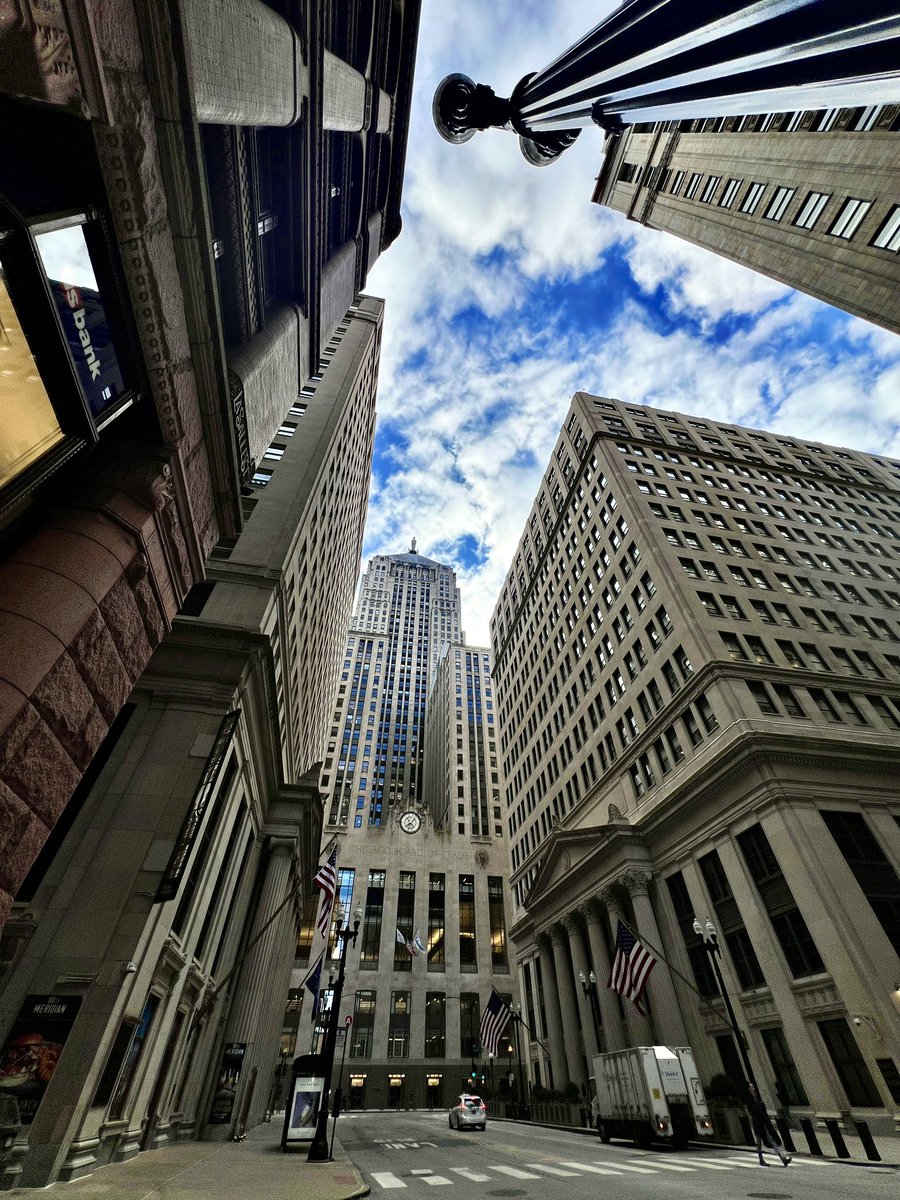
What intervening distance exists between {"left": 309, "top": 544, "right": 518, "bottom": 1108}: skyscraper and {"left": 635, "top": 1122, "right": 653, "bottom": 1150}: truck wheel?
2283 centimetres

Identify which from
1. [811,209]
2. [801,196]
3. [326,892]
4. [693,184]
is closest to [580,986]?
[326,892]

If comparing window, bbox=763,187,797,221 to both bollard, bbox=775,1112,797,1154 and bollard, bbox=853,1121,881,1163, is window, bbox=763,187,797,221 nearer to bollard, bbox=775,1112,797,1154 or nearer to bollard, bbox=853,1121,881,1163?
bollard, bbox=853,1121,881,1163

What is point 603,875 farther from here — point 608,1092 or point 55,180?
point 55,180

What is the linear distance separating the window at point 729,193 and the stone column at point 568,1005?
54.8 metres

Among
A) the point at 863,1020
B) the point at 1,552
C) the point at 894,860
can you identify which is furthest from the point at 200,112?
the point at 894,860

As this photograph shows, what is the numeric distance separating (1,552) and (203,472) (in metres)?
3.33

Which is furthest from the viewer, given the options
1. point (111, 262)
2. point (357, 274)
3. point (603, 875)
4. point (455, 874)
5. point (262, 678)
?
point (455, 874)

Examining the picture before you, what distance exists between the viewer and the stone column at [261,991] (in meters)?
24.6

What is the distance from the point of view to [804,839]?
26.6 m

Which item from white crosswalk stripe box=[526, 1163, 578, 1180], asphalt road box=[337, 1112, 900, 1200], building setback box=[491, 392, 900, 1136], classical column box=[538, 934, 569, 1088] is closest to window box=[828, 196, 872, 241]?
building setback box=[491, 392, 900, 1136]

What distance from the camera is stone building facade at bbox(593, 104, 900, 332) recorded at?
74.9ft

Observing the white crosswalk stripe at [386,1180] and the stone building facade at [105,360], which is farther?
the white crosswalk stripe at [386,1180]

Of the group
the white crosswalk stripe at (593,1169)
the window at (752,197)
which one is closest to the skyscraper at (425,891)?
the white crosswalk stripe at (593,1169)

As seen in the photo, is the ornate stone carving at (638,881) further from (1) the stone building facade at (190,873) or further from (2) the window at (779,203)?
(2) the window at (779,203)
